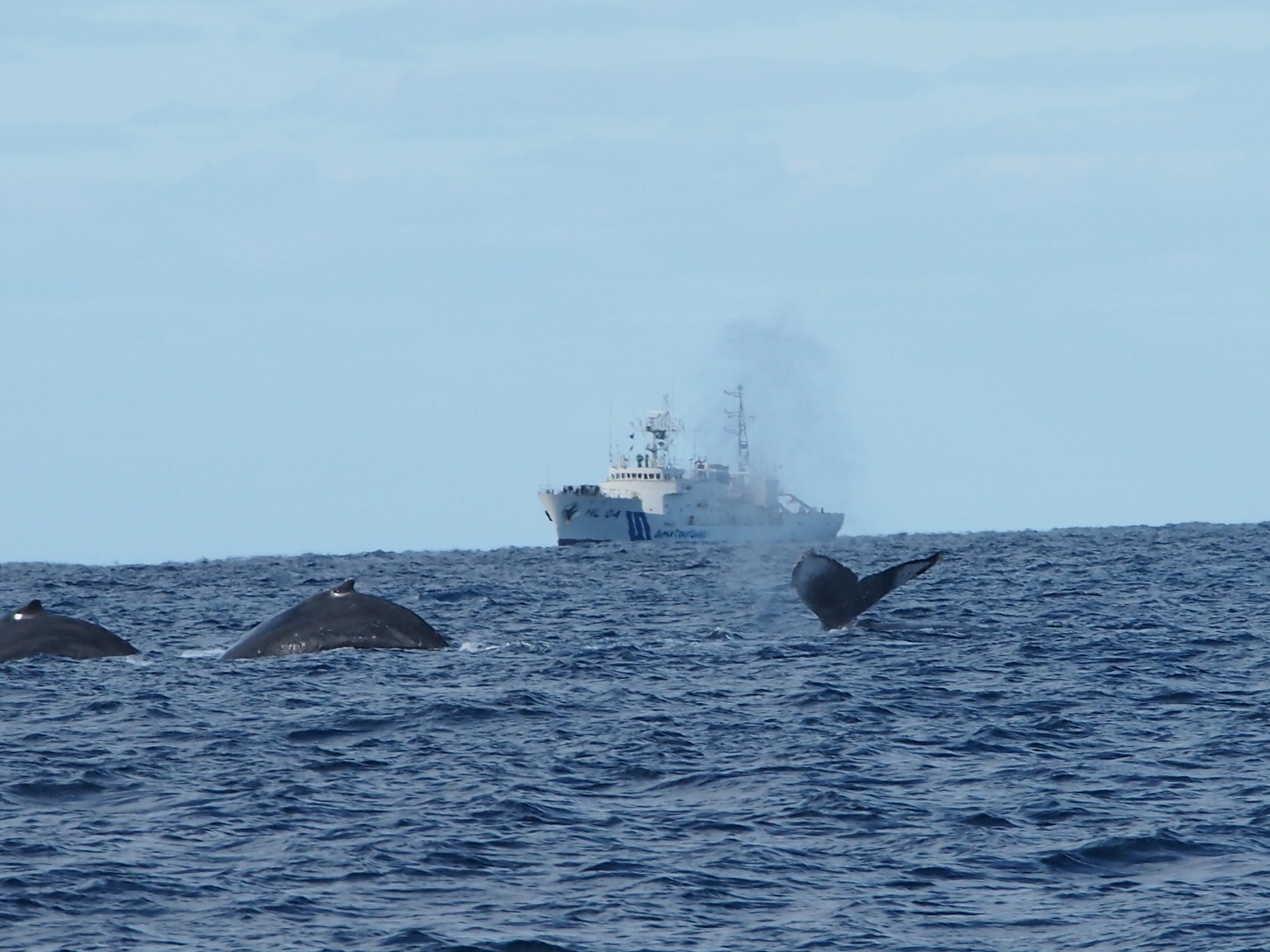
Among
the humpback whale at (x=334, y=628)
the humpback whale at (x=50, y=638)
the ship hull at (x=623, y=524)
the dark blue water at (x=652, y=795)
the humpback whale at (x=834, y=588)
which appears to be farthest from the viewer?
the ship hull at (x=623, y=524)

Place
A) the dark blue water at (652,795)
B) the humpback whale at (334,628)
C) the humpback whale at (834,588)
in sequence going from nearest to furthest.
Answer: the dark blue water at (652,795) < the humpback whale at (334,628) < the humpback whale at (834,588)

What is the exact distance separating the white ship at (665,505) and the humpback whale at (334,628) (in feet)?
335

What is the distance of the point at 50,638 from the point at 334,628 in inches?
177

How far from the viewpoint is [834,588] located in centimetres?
3244

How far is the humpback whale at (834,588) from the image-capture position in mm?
31156

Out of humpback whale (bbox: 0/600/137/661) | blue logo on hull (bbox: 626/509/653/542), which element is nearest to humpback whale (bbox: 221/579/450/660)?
humpback whale (bbox: 0/600/137/661)

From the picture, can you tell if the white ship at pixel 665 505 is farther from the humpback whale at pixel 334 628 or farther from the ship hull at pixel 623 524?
the humpback whale at pixel 334 628

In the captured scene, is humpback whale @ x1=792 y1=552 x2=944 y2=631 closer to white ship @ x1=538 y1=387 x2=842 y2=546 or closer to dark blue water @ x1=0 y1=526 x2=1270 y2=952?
dark blue water @ x1=0 y1=526 x2=1270 y2=952

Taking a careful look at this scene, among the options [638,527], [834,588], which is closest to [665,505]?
[638,527]

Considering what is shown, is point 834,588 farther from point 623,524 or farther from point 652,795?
point 623,524

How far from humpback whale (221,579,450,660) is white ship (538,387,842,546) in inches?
4021

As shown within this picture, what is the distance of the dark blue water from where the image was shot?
Answer: 1270cm

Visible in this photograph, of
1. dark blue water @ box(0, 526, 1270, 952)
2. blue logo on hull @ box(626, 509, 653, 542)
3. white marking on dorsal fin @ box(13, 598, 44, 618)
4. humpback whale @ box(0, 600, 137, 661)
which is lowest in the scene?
dark blue water @ box(0, 526, 1270, 952)

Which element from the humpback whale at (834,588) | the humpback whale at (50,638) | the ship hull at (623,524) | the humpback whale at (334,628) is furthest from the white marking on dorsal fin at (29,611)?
the ship hull at (623,524)
